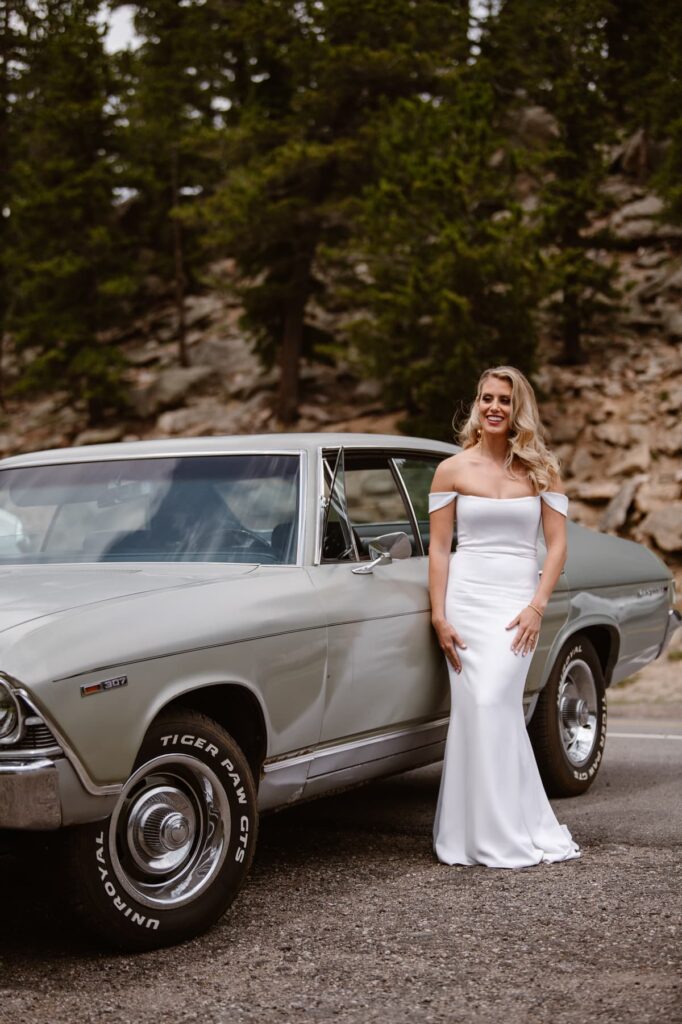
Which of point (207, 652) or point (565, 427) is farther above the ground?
point (565, 427)

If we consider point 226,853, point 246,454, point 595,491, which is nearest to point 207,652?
point 226,853

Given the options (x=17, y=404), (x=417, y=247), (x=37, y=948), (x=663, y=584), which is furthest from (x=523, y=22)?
(x=37, y=948)

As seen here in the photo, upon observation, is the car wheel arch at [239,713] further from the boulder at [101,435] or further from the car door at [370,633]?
the boulder at [101,435]

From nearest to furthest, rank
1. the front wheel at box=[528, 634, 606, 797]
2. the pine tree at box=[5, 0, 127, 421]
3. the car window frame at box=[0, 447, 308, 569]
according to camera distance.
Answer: the car window frame at box=[0, 447, 308, 569], the front wheel at box=[528, 634, 606, 797], the pine tree at box=[5, 0, 127, 421]

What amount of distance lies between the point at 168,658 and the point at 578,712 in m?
3.15

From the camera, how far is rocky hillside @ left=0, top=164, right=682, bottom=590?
21047 millimetres

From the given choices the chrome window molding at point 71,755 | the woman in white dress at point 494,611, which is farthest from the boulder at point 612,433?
the chrome window molding at point 71,755

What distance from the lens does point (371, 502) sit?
542cm

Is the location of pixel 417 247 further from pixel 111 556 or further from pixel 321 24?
pixel 111 556

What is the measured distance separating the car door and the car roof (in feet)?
0.22

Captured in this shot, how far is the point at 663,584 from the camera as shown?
6.95 m

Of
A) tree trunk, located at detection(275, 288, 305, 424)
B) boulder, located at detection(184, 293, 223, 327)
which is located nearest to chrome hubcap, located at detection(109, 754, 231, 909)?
tree trunk, located at detection(275, 288, 305, 424)

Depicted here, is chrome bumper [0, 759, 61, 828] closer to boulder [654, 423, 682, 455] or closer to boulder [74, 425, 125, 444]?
boulder [654, 423, 682, 455]

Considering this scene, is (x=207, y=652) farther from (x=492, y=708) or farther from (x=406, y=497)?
(x=406, y=497)
